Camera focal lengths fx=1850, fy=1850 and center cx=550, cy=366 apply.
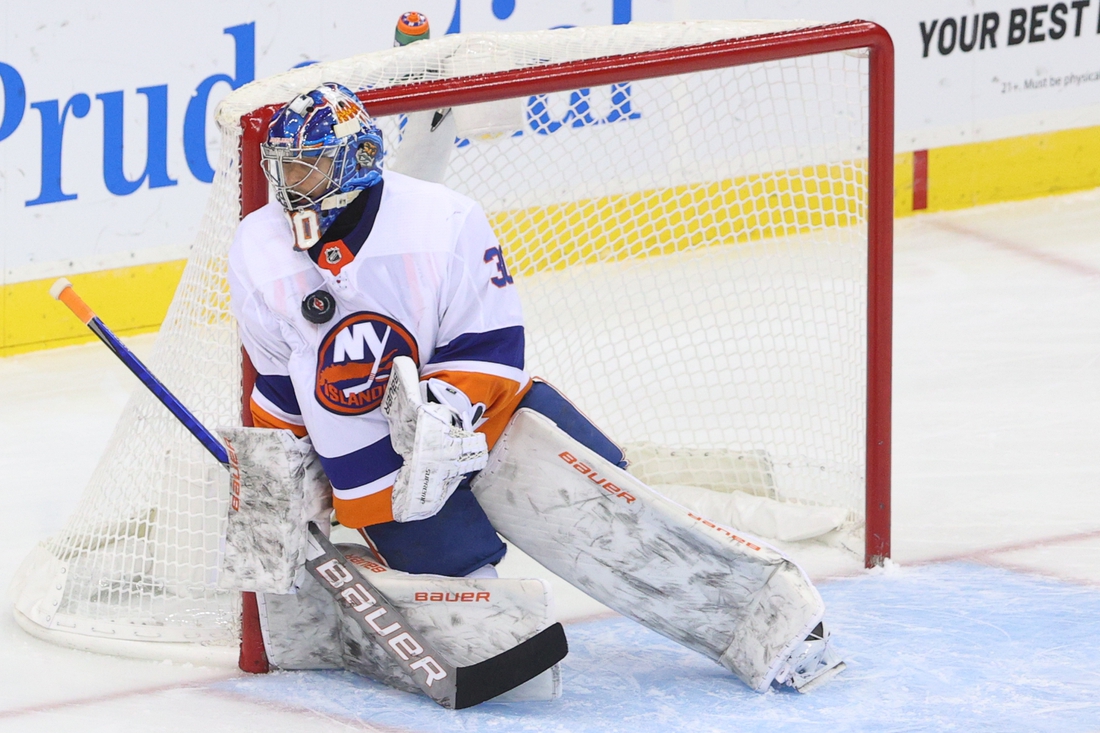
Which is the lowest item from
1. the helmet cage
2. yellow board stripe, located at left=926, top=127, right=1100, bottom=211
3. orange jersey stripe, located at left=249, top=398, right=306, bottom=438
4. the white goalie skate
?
the white goalie skate

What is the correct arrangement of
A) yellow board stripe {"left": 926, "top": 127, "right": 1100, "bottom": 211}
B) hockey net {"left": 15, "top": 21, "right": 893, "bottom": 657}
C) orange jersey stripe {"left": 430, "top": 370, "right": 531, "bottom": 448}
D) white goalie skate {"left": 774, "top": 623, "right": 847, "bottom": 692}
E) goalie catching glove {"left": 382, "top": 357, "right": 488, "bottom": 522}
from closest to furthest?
goalie catching glove {"left": 382, "top": 357, "right": 488, "bottom": 522}, orange jersey stripe {"left": 430, "top": 370, "right": 531, "bottom": 448}, white goalie skate {"left": 774, "top": 623, "right": 847, "bottom": 692}, hockey net {"left": 15, "top": 21, "right": 893, "bottom": 657}, yellow board stripe {"left": 926, "top": 127, "right": 1100, "bottom": 211}

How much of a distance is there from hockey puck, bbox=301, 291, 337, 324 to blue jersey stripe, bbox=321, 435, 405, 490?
0.75 feet

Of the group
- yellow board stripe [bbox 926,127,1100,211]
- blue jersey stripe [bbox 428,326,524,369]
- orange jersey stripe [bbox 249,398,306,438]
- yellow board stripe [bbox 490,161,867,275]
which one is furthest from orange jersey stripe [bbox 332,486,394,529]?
yellow board stripe [bbox 926,127,1100,211]

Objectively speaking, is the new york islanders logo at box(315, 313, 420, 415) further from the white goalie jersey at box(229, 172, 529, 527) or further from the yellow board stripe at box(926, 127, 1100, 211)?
the yellow board stripe at box(926, 127, 1100, 211)

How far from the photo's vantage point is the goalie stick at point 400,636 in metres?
2.95

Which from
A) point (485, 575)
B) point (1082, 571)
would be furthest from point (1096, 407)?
point (485, 575)

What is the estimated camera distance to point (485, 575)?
3094mm

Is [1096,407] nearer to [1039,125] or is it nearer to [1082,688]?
[1082,688]

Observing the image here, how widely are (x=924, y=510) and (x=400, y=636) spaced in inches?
55.0

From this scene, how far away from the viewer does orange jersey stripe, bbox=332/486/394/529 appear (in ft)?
9.75

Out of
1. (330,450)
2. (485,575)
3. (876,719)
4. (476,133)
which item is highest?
(476,133)

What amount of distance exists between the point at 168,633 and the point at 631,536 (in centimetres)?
88

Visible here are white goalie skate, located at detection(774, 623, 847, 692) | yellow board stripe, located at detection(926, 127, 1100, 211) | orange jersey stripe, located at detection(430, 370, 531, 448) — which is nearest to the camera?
orange jersey stripe, located at detection(430, 370, 531, 448)

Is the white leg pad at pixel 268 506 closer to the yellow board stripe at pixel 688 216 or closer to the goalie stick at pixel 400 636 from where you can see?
the goalie stick at pixel 400 636
